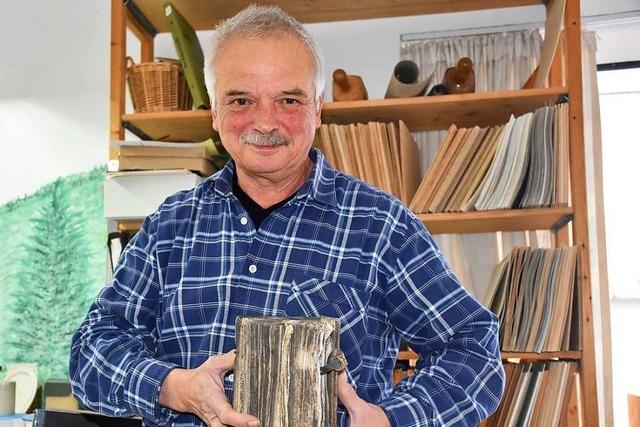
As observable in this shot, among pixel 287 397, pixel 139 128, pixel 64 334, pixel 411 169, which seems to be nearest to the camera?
pixel 287 397

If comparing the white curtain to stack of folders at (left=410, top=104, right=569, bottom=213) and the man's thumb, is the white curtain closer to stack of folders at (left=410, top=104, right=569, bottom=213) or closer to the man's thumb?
stack of folders at (left=410, top=104, right=569, bottom=213)

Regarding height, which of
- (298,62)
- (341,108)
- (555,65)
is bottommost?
(298,62)

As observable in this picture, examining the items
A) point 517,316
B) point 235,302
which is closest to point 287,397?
point 235,302

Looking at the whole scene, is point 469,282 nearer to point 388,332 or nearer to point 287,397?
point 388,332

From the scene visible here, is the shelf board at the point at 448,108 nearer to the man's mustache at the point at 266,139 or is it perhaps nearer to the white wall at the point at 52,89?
the white wall at the point at 52,89

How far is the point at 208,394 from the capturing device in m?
0.91

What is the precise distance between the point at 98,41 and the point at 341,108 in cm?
118

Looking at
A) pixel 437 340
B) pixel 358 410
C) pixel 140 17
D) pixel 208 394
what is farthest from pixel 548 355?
pixel 140 17

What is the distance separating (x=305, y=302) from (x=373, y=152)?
126 cm

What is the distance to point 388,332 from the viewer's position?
45.4 inches

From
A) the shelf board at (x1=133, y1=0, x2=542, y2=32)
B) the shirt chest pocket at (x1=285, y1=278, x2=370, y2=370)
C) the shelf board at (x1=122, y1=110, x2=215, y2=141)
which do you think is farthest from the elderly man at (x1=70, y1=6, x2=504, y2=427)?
the shelf board at (x1=133, y1=0, x2=542, y2=32)

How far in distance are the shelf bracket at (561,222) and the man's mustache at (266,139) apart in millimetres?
1329

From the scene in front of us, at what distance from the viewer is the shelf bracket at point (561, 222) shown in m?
2.27

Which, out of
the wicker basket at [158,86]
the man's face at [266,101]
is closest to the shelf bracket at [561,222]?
Answer: the wicker basket at [158,86]
